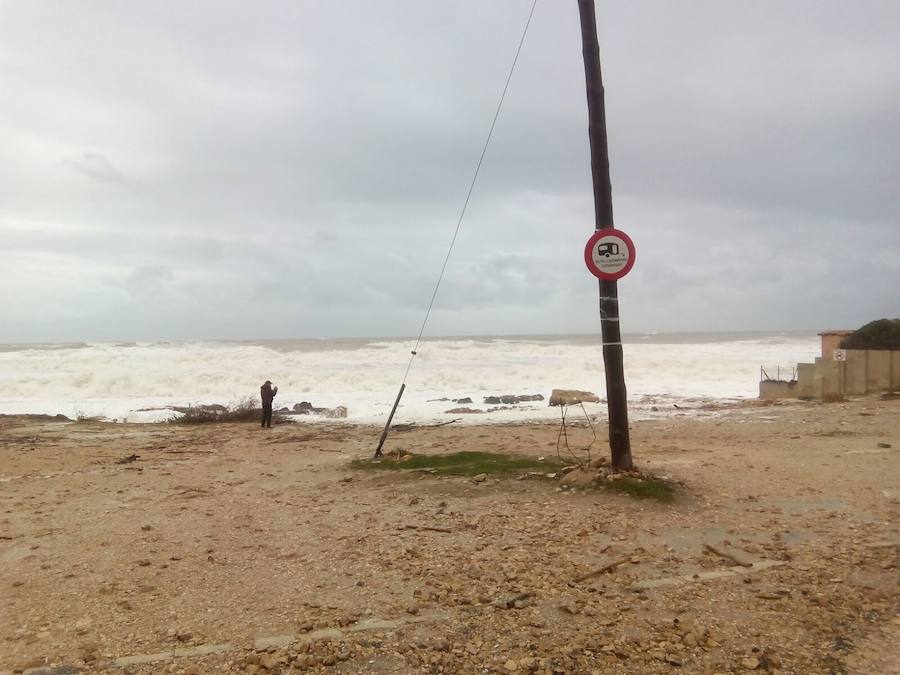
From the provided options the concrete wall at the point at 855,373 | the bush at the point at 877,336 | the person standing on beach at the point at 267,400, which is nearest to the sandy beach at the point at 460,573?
the person standing on beach at the point at 267,400

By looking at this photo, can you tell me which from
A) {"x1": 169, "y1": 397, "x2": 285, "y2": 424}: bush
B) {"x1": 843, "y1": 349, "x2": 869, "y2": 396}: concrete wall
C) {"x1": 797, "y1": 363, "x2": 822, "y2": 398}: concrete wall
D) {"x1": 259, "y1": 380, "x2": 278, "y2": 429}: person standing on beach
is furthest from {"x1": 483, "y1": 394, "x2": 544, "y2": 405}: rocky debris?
{"x1": 843, "y1": 349, "x2": 869, "y2": 396}: concrete wall

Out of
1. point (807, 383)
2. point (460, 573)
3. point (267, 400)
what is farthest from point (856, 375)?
point (460, 573)

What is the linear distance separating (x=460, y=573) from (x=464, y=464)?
4.12m

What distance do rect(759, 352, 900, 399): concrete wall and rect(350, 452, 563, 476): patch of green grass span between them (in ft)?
48.2

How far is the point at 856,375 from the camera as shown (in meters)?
20.2

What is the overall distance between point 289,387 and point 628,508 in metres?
24.5

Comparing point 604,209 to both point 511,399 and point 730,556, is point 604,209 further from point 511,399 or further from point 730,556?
point 511,399

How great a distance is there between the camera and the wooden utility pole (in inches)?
286

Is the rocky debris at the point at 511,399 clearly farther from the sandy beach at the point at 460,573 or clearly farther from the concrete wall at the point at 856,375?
the sandy beach at the point at 460,573

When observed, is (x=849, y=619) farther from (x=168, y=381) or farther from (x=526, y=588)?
(x=168, y=381)

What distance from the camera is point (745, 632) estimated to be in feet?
12.5

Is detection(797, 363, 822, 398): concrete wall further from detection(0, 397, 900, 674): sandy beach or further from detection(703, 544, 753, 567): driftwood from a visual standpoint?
detection(703, 544, 753, 567): driftwood

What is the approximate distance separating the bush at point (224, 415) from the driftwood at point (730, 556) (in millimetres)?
15969

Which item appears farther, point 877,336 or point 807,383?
point 877,336
